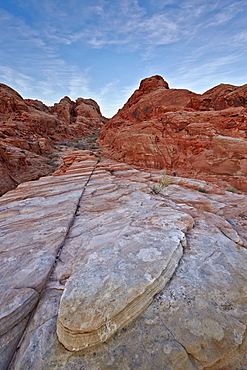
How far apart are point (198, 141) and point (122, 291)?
1345 cm

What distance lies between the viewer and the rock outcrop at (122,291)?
1.83 m

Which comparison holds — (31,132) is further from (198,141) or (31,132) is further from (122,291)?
(122,291)

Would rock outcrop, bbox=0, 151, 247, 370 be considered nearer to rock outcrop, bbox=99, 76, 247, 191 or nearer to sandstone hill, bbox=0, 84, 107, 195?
rock outcrop, bbox=99, 76, 247, 191

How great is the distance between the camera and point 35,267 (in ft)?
10.1

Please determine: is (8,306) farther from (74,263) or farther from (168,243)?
(168,243)

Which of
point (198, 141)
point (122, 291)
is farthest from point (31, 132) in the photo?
point (122, 291)

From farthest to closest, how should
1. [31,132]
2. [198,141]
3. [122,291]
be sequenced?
[31,132] → [198,141] → [122,291]

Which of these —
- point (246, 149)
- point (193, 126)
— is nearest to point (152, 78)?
point (193, 126)

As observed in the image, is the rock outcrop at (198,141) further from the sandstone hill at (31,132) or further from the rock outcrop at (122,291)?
the sandstone hill at (31,132)

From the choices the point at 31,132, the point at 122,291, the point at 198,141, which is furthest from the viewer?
the point at 31,132

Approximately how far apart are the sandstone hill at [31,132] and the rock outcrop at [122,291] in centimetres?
926

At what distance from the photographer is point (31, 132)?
2502 cm

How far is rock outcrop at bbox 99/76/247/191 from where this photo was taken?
11593 millimetres

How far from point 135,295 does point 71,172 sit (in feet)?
27.3
